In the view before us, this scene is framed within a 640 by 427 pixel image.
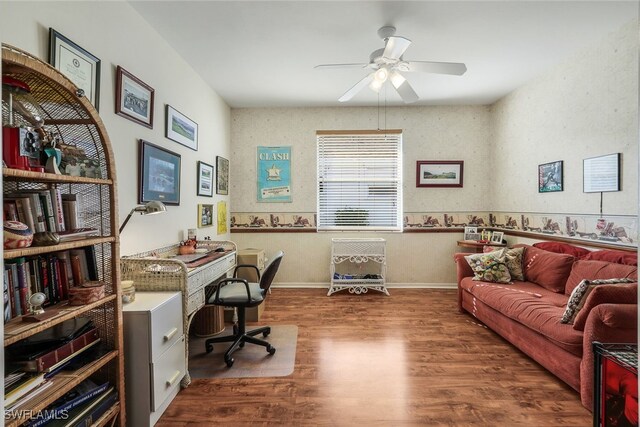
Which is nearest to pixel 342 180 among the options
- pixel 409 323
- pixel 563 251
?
pixel 409 323

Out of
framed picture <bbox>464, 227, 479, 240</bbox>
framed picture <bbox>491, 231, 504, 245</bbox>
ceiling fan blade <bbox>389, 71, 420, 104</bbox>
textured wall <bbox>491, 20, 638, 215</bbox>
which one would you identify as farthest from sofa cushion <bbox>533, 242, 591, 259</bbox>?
ceiling fan blade <bbox>389, 71, 420, 104</bbox>

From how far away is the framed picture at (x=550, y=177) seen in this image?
317cm

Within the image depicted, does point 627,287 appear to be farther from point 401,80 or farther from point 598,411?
point 401,80

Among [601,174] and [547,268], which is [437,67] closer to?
[601,174]

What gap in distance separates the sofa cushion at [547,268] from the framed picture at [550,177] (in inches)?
26.7

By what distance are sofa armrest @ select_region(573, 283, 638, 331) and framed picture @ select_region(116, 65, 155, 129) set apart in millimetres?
3340

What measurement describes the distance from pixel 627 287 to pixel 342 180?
125 inches

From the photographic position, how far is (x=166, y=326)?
186 cm

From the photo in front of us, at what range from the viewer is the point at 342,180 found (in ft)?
14.8

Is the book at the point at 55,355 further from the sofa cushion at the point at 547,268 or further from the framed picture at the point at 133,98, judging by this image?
the sofa cushion at the point at 547,268

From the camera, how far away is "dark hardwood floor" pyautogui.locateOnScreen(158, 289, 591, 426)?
183 cm

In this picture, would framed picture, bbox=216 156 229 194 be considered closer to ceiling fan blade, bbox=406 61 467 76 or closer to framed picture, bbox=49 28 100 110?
framed picture, bbox=49 28 100 110

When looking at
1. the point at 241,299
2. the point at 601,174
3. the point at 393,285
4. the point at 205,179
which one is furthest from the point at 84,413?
the point at 601,174

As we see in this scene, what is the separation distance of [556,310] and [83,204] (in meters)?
3.11
